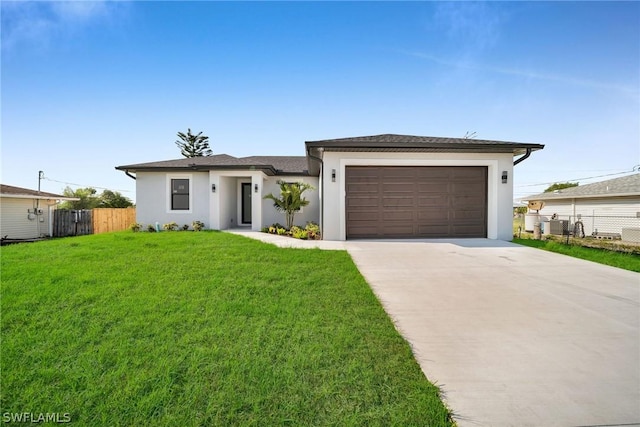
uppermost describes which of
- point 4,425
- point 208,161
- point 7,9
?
point 7,9

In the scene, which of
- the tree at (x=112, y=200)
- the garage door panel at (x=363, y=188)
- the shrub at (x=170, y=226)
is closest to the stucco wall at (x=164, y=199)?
the shrub at (x=170, y=226)

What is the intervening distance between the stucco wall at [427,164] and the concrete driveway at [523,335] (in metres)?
3.24

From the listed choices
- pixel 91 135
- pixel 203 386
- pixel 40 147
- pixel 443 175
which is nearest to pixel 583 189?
pixel 443 175

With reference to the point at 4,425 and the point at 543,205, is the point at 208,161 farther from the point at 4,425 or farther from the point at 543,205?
the point at 543,205

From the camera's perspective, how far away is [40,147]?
16188 millimetres

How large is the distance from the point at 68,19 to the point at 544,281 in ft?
45.2

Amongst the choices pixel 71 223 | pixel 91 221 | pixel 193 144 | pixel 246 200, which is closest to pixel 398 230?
pixel 246 200

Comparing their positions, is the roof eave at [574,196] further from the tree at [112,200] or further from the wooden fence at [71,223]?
the tree at [112,200]

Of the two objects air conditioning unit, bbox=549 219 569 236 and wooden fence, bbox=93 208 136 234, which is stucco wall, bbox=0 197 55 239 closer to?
wooden fence, bbox=93 208 136 234

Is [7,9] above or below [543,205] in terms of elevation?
above

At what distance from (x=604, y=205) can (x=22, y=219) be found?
113 feet

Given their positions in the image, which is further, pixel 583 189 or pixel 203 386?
pixel 583 189

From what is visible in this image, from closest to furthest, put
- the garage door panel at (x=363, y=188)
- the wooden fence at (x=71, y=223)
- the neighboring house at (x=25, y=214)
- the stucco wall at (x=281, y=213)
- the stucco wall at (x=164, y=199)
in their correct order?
the garage door panel at (x=363, y=188)
the stucco wall at (x=164, y=199)
the stucco wall at (x=281, y=213)
the neighboring house at (x=25, y=214)
the wooden fence at (x=71, y=223)

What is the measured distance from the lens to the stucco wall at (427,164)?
8.73 m
